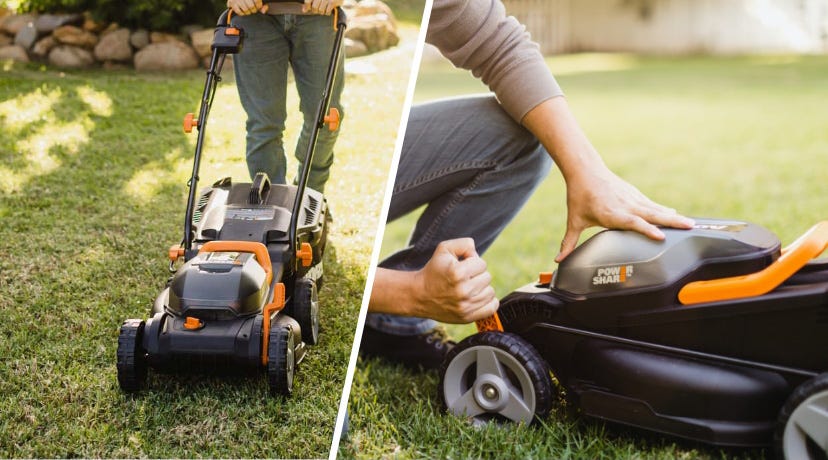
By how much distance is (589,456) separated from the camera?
1302 millimetres

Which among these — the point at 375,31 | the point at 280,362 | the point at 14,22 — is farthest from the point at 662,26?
the point at 280,362

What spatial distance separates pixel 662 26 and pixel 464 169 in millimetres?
13412

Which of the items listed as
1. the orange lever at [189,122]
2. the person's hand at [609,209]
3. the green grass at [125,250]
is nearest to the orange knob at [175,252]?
the green grass at [125,250]

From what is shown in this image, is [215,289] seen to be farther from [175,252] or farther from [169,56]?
[169,56]

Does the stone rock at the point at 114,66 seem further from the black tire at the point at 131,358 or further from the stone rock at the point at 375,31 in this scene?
the black tire at the point at 131,358

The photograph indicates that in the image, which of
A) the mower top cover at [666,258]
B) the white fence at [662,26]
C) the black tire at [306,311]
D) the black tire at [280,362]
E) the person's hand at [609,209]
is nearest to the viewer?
the mower top cover at [666,258]

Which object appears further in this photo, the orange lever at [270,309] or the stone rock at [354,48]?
the stone rock at [354,48]

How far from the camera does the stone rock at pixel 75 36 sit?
1.88 metres

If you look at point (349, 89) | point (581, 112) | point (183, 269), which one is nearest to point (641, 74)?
point (581, 112)

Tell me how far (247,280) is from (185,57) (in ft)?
2.59

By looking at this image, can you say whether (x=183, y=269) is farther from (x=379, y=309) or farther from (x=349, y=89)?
(x=349, y=89)

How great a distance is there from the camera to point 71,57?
1943mm

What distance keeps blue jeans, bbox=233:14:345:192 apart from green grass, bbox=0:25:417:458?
1.6 inches

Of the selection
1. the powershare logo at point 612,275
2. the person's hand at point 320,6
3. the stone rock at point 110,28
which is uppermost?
the person's hand at point 320,6
